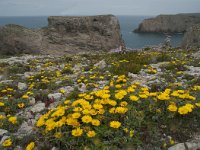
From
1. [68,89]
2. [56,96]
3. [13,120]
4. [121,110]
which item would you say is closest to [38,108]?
[56,96]

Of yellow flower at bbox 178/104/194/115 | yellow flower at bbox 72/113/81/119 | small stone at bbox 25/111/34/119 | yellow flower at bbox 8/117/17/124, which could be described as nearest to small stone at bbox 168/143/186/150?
yellow flower at bbox 178/104/194/115

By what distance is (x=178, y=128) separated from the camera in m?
5.63

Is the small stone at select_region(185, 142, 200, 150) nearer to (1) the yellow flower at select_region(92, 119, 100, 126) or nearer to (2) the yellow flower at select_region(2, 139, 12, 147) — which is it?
(1) the yellow flower at select_region(92, 119, 100, 126)

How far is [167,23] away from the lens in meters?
158

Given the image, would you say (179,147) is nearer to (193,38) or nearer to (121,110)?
(121,110)

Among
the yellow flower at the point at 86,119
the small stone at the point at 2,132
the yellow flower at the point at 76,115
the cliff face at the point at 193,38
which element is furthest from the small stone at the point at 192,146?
the cliff face at the point at 193,38

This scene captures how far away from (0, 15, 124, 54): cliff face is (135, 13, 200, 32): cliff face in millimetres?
123725

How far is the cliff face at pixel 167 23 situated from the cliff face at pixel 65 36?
406 feet

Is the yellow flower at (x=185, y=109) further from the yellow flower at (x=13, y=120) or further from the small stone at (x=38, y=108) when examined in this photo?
the small stone at (x=38, y=108)

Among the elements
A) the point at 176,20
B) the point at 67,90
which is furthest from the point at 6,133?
the point at 176,20

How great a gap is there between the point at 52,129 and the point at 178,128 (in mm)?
2382

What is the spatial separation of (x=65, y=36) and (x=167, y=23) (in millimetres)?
135349

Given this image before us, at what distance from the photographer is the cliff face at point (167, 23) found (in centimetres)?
15400

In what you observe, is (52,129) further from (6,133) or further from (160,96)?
(160,96)
